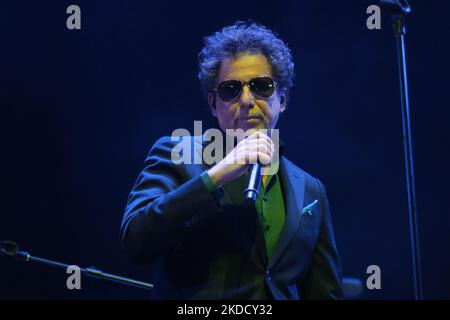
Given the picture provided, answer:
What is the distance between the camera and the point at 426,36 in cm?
328

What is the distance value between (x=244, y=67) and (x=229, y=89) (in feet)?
0.36

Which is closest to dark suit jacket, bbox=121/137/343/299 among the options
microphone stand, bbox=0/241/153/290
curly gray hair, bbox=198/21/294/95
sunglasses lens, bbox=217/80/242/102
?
sunglasses lens, bbox=217/80/242/102

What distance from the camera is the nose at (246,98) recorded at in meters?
1.77

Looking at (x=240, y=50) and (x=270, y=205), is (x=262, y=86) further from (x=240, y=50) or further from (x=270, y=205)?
(x=270, y=205)

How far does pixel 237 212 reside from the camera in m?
1.65

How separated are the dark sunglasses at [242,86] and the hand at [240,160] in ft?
0.98

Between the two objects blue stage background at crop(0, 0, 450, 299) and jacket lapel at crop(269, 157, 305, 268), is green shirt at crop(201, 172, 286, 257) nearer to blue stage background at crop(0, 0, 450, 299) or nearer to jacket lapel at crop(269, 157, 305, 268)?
jacket lapel at crop(269, 157, 305, 268)

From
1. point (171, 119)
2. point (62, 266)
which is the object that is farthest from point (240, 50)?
point (171, 119)

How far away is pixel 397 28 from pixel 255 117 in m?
0.52

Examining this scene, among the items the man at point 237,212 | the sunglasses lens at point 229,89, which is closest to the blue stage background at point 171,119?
the man at point 237,212

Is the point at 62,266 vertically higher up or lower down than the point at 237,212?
lower down

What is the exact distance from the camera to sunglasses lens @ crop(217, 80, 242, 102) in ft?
5.91
